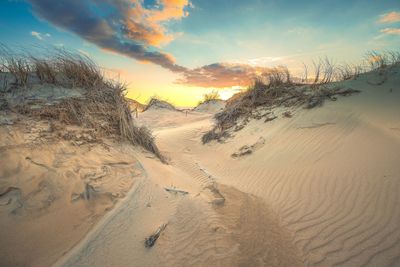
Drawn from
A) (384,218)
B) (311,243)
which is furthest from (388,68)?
(311,243)

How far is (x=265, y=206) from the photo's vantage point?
4.12 m

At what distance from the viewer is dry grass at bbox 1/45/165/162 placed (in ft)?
13.7

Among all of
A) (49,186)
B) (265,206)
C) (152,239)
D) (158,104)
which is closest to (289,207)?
(265,206)

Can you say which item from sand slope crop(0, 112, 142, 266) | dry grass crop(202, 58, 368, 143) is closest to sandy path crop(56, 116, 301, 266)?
sand slope crop(0, 112, 142, 266)

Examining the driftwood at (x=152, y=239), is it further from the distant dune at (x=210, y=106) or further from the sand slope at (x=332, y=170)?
the distant dune at (x=210, y=106)

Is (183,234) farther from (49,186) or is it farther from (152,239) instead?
(49,186)

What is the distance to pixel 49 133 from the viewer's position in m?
3.62

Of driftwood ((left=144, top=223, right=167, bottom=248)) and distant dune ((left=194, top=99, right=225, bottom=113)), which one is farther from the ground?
distant dune ((left=194, top=99, right=225, bottom=113))

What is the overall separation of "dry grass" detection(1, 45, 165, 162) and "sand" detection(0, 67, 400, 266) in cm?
56

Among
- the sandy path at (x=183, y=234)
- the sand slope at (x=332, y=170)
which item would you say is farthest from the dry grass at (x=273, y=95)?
the sandy path at (x=183, y=234)

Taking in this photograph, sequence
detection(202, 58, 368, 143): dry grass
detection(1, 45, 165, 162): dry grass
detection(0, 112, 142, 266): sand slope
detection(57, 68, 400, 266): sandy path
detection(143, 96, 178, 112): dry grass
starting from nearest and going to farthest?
detection(0, 112, 142, 266): sand slope, detection(57, 68, 400, 266): sandy path, detection(1, 45, 165, 162): dry grass, detection(202, 58, 368, 143): dry grass, detection(143, 96, 178, 112): dry grass

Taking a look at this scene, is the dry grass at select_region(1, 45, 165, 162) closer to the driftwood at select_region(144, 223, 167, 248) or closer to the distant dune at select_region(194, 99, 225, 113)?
the driftwood at select_region(144, 223, 167, 248)

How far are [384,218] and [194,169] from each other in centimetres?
422

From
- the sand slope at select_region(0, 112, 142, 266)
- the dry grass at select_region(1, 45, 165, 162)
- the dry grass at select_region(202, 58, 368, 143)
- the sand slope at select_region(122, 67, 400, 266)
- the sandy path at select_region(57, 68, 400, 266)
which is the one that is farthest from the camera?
the dry grass at select_region(202, 58, 368, 143)
